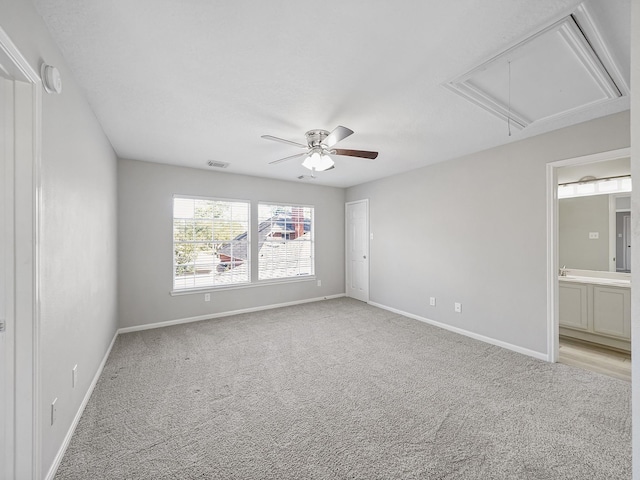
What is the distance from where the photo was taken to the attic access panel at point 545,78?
63.3 inches

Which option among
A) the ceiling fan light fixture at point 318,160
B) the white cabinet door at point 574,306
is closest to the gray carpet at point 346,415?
the white cabinet door at point 574,306

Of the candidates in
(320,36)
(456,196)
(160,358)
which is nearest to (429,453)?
(320,36)

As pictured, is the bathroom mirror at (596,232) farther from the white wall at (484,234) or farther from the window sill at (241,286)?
the window sill at (241,286)

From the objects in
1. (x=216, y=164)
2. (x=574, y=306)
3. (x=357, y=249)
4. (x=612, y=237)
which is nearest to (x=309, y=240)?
(x=357, y=249)

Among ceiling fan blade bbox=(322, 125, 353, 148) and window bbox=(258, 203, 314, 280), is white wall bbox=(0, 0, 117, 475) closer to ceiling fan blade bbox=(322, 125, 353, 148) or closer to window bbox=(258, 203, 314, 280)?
ceiling fan blade bbox=(322, 125, 353, 148)

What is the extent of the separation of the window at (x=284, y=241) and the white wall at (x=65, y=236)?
2616mm

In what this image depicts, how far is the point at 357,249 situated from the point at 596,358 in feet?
12.4

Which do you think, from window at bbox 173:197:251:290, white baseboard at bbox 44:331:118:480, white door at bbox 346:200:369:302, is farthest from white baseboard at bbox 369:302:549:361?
white baseboard at bbox 44:331:118:480

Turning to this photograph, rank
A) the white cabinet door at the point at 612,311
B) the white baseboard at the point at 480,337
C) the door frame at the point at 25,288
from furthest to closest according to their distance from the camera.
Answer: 1. the white cabinet door at the point at 612,311
2. the white baseboard at the point at 480,337
3. the door frame at the point at 25,288

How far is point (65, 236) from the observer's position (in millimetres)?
1808

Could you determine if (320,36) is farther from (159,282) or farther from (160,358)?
(159,282)

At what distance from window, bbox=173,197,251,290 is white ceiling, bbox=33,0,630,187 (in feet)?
5.15

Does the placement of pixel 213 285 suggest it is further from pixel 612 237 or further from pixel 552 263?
pixel 612 237

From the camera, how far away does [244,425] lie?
1.96 metres
